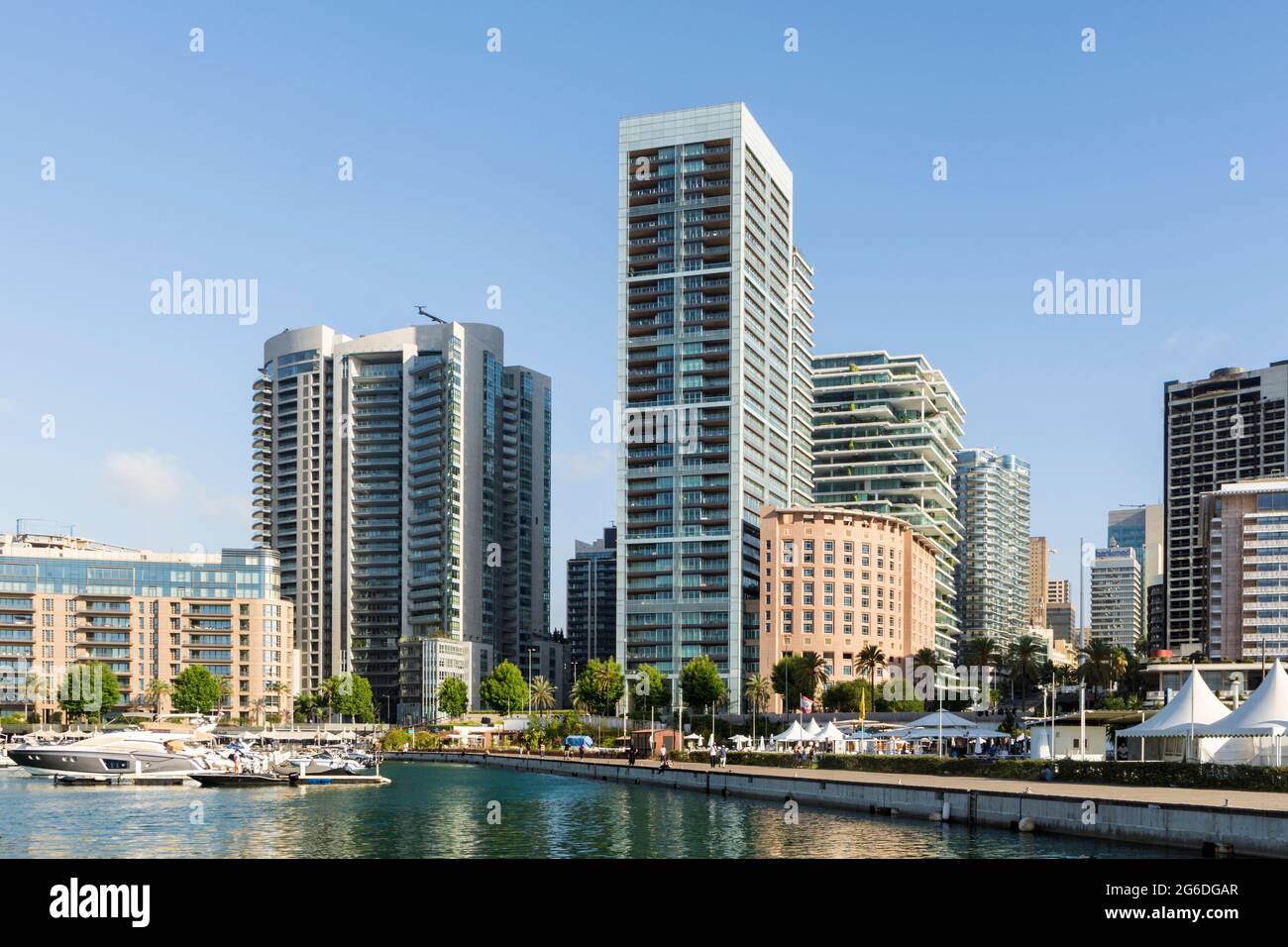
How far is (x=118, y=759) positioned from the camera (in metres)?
108

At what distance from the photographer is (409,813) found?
8006 cm

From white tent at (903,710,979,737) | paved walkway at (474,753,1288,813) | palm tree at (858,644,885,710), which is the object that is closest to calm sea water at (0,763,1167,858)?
paved walkway at (474,753,1288,813)

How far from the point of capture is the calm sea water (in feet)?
184

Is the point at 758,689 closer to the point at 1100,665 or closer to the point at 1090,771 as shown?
the point at 1100,665

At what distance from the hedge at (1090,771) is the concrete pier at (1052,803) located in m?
1.10

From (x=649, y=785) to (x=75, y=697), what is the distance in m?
129

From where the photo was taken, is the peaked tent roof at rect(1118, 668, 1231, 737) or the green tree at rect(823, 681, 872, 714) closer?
the peaked tent roof at rect(1118, 668, 1231, 737)

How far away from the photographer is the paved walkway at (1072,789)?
52.5 m

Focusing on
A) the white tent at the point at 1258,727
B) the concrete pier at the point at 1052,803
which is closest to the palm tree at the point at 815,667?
the concrete pier at the point at 1052,803

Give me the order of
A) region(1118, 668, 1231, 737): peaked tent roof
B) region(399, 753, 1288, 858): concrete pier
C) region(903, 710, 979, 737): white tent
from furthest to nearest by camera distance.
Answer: region(903, 710, 979, 737): white tent, region(1118, 668, 1231, 737): peaked tent roof, region(399, 753, 1288, 858): concrete pier

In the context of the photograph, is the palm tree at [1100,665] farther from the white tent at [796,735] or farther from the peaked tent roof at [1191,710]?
the peaked tent roof at [1191,710]

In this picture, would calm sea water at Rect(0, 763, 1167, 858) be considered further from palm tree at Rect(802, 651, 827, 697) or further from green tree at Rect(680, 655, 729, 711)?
palm tree at Rect(802, 651, 827, 697)

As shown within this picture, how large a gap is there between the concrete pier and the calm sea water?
3.01 ft
